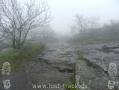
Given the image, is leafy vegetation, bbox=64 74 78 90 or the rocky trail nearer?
leafy vegetation, bbox=64 74 78 90

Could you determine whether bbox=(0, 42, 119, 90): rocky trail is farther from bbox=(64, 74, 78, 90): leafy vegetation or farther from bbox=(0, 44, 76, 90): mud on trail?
bbox=(64, 74, 78, 90): leafy vegetation

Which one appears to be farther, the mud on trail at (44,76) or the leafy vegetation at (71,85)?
the mud on trail at (44,76)

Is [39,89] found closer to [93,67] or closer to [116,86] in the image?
[116,86]

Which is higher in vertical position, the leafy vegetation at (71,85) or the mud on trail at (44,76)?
the mud on trail at (44,76)

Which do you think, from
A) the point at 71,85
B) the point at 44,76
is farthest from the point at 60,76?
the point at 71,85

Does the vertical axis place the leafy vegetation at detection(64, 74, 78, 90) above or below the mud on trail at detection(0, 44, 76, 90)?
below

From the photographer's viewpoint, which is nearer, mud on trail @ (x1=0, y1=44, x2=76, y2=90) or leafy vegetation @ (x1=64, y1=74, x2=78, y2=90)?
leafy vegetation @ (x1=64, y1=74, x2=78, y2=90)

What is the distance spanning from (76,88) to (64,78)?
1082mm

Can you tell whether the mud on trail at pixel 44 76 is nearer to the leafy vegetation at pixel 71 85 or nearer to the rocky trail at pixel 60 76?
the rocky trail at pixel 60 76

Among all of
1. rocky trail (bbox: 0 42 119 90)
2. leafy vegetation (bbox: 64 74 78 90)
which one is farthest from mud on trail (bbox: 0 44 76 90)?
leafy vegetation (bbox: 64 74 78 90)

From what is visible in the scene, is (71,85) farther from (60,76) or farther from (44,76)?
(44,76)

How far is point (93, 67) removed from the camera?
7.99m

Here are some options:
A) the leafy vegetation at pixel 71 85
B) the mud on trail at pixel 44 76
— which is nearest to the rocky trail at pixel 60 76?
the mud on trail at pixel 44 76

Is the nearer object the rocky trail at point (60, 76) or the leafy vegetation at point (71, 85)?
the leafy vegetation at point (71, 85)
